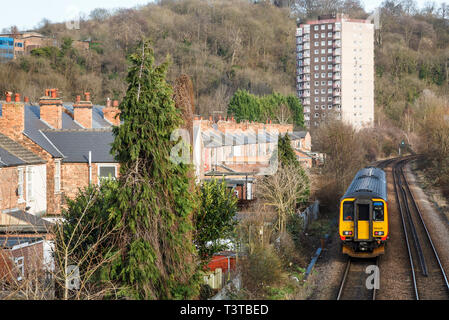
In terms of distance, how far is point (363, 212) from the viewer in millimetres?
18609

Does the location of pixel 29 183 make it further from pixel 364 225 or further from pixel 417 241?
pixel 417 241

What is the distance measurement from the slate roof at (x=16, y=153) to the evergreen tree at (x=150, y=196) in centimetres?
1047

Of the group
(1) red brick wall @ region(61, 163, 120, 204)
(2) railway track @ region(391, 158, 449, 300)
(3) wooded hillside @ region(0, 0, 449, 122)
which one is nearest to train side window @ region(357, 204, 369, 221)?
(2) railway track @ region(391, 158, 449, 300)

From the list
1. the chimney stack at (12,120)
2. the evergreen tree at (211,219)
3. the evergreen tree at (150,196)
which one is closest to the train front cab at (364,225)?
the evergreen tree at (211,219)

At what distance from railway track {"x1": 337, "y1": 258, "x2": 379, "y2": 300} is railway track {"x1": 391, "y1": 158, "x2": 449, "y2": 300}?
4.32ft

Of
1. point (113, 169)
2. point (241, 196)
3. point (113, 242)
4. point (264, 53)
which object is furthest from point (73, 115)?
point (264, 53)

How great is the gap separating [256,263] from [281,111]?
6315 centimetres

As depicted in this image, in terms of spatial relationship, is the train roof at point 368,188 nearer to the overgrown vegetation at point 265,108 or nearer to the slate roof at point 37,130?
the slate roof at point 37,130

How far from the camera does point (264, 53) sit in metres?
103

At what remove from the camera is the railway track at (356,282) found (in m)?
14.8

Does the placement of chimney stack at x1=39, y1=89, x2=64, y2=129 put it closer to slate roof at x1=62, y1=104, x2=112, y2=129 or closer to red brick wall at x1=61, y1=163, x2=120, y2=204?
slate roof at x1=62, y1=104, x2=112, y2=129

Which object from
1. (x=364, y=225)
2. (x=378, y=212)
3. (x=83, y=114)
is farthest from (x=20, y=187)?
(x=378, y=212)
